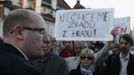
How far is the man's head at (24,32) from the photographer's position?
10.2 feet

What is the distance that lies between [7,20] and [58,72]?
277cm

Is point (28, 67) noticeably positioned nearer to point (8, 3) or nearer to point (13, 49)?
point (13, 49)

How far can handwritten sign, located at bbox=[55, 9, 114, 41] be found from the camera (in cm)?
940

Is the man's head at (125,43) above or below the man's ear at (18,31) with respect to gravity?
below

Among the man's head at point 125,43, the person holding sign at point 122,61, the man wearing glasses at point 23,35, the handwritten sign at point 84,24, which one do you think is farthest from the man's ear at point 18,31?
the handwritten sign at point 84,24

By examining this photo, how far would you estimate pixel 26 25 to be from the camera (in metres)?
3.17

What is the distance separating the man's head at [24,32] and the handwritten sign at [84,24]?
5.87 metres

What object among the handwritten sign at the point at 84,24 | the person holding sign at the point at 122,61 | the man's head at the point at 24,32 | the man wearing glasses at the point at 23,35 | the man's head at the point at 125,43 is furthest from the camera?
the handwritten sign at the point at 84,24

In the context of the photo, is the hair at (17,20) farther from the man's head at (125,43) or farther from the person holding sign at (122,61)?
the man's head at (125,43)

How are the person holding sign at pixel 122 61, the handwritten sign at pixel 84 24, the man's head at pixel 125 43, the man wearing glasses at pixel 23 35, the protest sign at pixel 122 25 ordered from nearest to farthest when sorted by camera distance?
the man wearing glasses at pixel 23 35
the person holding sign at pixel 122 61
the man's head at pixel 125 43
the handwritten sign at pixel 84 24
the protest sign at pixel 122 25

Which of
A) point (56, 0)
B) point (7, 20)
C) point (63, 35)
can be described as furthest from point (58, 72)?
point (56, 0)

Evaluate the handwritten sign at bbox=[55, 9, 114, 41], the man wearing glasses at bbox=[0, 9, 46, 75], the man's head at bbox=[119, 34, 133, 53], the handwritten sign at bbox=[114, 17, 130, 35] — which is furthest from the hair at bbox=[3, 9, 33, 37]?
the handwritten sign at bbox=[114, 17, 130, 35]

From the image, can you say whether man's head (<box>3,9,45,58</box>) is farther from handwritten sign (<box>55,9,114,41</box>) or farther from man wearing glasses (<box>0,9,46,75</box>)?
handwritten sign (<box>55,9,114,41</box>)

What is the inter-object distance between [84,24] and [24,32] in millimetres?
6683
